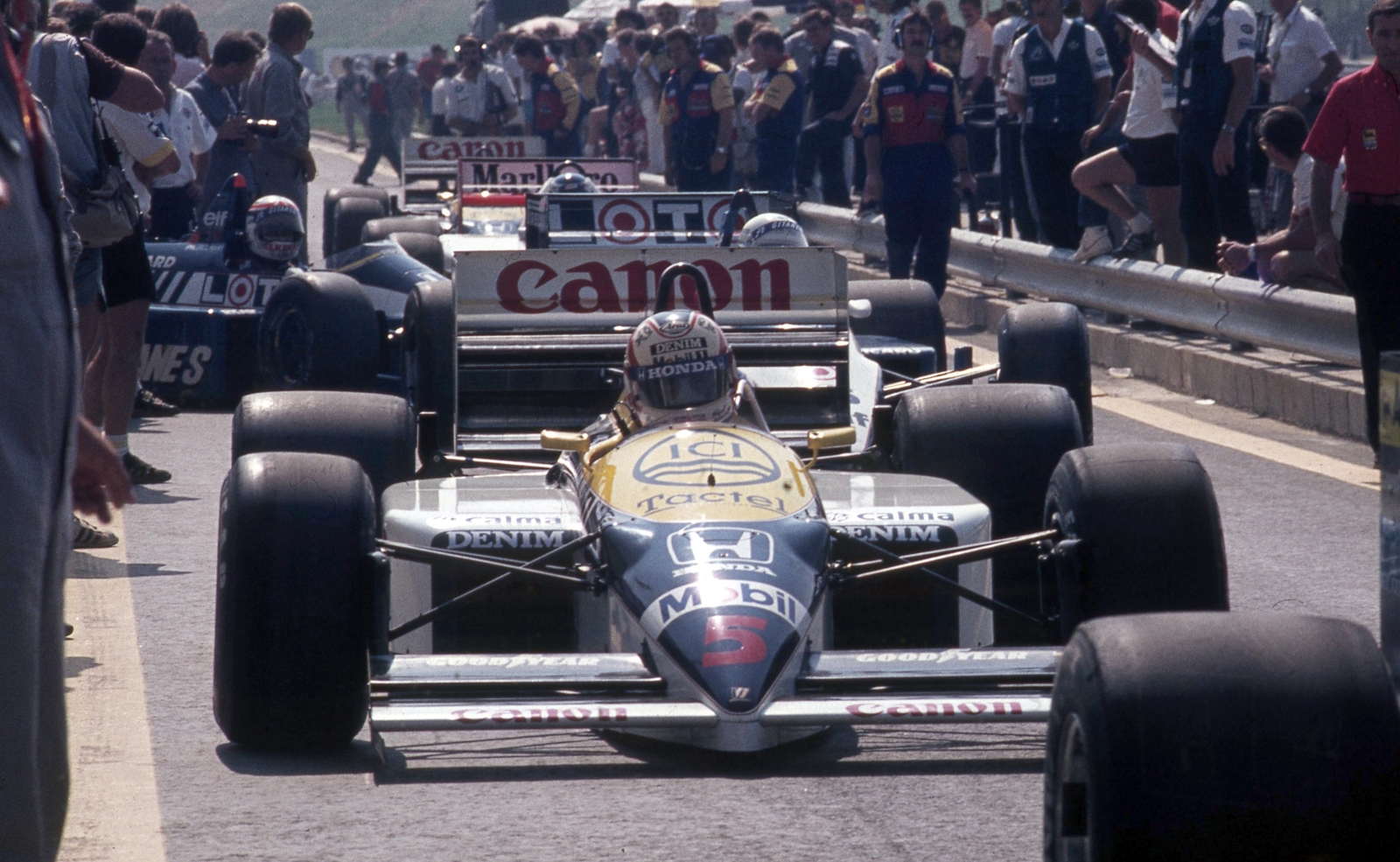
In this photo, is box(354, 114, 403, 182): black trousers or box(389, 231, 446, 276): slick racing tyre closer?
box(389, 231, 446, 276): slick racing tyre

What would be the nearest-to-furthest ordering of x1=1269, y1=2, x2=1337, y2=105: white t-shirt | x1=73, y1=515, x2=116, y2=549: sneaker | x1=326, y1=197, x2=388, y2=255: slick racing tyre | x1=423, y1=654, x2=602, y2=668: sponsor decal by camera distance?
x1=423, y1=654, x2=602, y2=668: sponsor decal → x1=73, y1=515, x2=116, y2=549: sneaker → x1=1269, y1=2, x2=1337, y2=105: white t-shirt → x1=326, y1=197, x2=388, y2=255: slick racing tyre

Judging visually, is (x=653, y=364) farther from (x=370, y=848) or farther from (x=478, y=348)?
(x=370, y=848)

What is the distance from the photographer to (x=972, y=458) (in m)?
6.75

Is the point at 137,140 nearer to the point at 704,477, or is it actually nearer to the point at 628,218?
the point at 628,218

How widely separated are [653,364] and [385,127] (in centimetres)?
2913

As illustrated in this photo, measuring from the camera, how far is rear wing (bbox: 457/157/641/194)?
16.3 m

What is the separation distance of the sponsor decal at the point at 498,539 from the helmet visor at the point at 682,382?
67 cm

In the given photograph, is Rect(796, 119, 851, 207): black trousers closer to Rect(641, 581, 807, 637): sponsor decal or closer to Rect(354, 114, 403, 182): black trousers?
Rect(354, 114, 403, 182): black trousers

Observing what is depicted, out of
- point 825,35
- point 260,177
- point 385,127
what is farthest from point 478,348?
point 385,127

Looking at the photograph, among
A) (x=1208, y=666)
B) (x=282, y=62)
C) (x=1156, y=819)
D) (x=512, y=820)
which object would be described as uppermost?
(x=282, y=62)

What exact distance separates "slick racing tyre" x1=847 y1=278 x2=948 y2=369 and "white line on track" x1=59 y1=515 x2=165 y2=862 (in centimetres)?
392

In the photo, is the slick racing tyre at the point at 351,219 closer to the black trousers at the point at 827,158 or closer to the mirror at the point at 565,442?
the black trousers at the point at 827,158

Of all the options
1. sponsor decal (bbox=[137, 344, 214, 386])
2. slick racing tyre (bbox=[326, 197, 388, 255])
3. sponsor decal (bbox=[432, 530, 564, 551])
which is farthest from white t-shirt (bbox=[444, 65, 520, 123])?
sponsor decal (bbox=[432, 530, 564, 551])

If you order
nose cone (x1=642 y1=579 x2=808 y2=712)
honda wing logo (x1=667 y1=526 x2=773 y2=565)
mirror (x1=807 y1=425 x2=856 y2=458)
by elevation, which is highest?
mirror (x1=807 y1=425 x2=856 y2=458)
